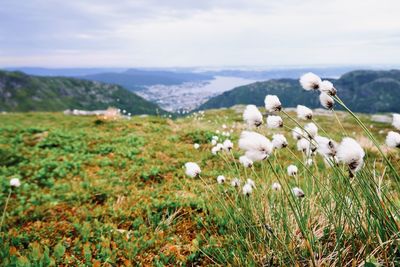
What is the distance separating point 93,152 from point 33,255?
780 cm

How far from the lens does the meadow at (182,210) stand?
3.07m

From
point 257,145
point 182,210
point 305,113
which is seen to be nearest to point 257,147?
point 257,145

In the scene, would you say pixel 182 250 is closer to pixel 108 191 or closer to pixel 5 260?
pixel 5 260

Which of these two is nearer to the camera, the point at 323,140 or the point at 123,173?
the point at 323,140

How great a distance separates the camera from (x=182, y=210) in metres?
6.30

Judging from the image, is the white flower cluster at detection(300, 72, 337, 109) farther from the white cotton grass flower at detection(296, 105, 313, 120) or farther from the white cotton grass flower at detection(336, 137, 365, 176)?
the white cotton grass flower at detection(336, 137, 365, 176)

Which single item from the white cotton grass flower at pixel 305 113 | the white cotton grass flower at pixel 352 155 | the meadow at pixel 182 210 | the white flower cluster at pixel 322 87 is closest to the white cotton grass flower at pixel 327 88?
the white flower cluster at pixel 322 87

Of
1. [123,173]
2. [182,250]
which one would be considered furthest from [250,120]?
[123,173]

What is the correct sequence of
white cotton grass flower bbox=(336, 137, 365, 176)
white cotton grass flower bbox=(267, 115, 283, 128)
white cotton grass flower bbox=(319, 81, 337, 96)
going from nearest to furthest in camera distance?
white cotton grass flower bbox=(336, 137, 365, 176) → white cotton grass flower bbox=(319, 81, 337, 96) → white cotton grass flower bbox=(267, 115, 283, 128)

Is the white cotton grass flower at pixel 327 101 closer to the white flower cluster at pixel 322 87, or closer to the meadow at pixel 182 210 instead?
the white flower cluster at pixel 322 87

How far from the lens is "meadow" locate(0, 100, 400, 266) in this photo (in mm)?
3070

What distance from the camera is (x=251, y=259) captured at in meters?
3.53

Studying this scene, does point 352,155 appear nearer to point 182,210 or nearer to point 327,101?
point 327,101

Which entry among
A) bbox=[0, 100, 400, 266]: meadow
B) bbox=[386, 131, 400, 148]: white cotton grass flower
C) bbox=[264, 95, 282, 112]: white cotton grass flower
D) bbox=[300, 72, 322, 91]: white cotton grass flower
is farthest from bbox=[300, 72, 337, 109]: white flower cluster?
bbox=[386, 131, 400, 148]: white cotton grass flower
